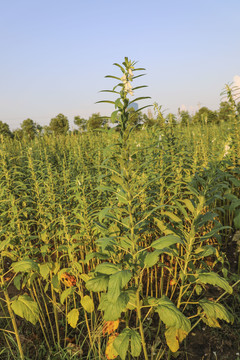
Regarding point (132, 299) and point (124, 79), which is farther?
point (132, 299)

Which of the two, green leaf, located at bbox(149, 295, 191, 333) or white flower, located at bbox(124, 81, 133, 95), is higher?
white flower, located at bbox(124, 81, 133, 95)

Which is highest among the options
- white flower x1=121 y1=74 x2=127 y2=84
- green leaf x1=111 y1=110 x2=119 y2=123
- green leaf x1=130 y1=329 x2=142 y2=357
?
white flower x1=121 y1=74 x2=127 y2=84

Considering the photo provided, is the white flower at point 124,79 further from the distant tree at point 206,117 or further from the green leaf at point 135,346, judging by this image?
the distant tree at point 206,117

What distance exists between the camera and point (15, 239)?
308 cm

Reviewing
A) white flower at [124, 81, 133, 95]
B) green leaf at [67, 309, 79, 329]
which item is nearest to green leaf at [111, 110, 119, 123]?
white flower at [124, 81, 133, 95]

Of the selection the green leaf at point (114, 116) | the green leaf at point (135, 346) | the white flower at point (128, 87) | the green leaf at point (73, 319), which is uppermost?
the white flower at point (128, 87)

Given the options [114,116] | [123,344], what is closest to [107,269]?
[123,344]

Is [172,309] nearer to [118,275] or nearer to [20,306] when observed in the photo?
[118,275]

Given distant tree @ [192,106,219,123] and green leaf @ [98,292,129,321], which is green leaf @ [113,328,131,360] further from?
distant tree @ [192,106,219,123]

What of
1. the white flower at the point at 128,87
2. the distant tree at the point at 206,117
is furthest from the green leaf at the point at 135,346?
the distant tree at the point at 206,117

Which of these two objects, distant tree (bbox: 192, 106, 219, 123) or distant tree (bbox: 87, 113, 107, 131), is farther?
distant tree (bbox: 192, 106, 219, 123)

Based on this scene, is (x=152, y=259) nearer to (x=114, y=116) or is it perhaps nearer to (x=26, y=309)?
(x=114, y=116)

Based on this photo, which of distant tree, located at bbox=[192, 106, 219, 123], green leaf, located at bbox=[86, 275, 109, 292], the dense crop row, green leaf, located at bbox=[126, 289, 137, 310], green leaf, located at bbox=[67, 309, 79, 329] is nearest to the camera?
the dense crop row

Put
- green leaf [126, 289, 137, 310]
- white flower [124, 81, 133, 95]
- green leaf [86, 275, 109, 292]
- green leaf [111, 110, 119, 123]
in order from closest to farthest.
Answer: green leaf [111, 110, 119, 123], white flower [124, 81, 133, 95], green leaf [86, 275, 109, 292], green leaf [126, 289, 137, 310]
